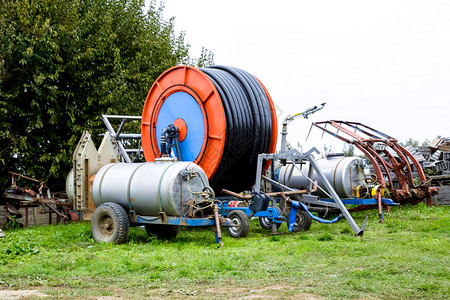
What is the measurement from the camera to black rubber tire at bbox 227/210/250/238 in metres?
10.6

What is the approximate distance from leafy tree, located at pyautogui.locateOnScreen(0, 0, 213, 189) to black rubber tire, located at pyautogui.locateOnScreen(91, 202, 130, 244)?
5.89 m

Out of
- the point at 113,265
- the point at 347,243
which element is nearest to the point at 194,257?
the point at 113,265

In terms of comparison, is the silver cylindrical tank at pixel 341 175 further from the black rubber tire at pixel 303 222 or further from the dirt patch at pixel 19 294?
the dirt patch at pixel 19 294

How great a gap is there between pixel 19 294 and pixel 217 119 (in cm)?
619

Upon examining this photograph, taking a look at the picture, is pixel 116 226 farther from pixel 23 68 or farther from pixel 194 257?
pixel 23 68

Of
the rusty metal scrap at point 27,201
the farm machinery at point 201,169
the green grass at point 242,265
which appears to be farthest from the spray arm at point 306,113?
the rusty metal scrap at point 27,201

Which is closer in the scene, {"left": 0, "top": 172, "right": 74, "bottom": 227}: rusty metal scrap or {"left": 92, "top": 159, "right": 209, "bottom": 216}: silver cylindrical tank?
{"left": 92, "top": 159, "right": 209, "bottom": 216}: silver cylindrical tank

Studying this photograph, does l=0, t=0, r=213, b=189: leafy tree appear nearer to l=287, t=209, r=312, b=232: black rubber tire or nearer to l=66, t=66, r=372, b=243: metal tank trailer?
l=66, t=66, r=372, b=243: metal tank trailer

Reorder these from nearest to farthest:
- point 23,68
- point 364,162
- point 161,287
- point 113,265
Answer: point 161,287 < point 113,265 < point 364,162 < point 23,68

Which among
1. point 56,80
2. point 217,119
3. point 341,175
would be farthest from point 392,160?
point 56,80

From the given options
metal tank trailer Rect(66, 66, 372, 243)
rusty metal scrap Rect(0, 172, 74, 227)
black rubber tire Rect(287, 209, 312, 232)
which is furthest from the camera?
rusty metal scrap Rect(0, 172, 74, 227)

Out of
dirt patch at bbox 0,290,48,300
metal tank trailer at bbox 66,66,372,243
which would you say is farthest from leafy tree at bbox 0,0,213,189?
dirt patch at bbox 0,290,48,300

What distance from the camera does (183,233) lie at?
39.4 ft

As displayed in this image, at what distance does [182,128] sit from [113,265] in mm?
4966
